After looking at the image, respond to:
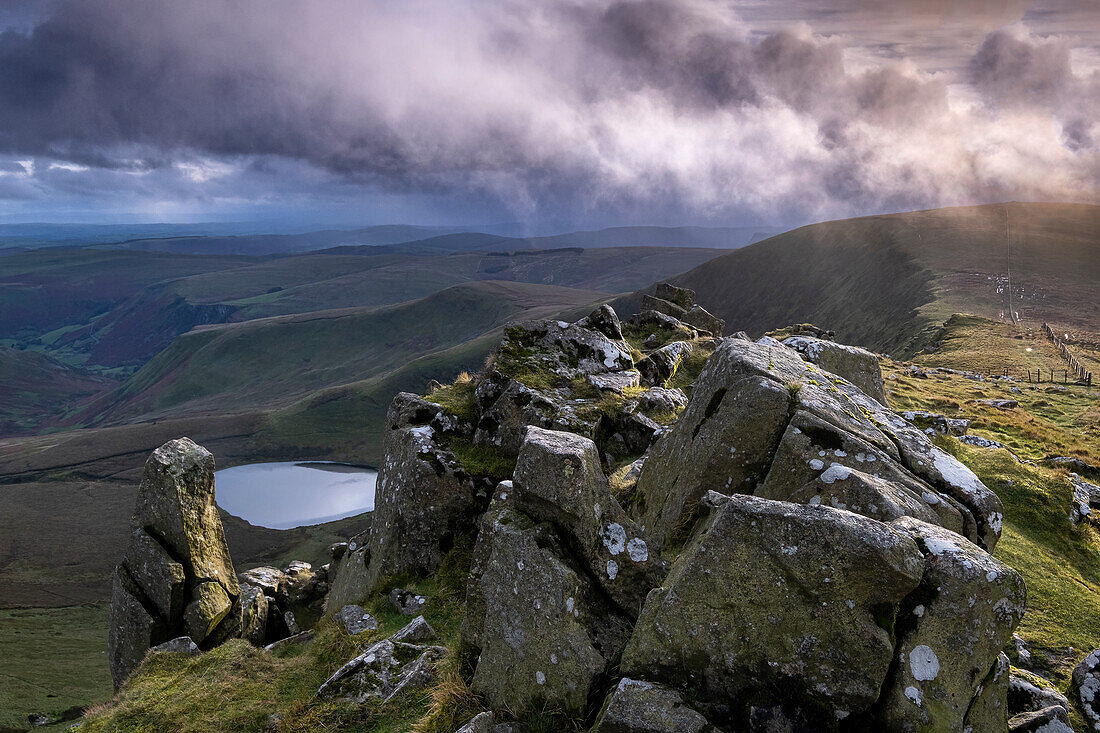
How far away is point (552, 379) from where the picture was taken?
2417 cm

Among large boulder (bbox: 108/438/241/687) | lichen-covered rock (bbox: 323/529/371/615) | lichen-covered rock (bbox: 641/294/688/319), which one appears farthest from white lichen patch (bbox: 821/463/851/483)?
lichen-covered rock (bbox: 641/294/688/319)

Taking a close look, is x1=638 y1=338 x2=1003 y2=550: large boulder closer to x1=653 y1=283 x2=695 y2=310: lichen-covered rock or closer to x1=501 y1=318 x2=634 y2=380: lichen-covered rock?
x1=501 y1=318 x2=634 y2=380: lichen-covered rock

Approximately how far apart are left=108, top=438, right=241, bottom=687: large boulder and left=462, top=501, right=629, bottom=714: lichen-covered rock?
60.5ft

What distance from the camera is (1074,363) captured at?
224ft

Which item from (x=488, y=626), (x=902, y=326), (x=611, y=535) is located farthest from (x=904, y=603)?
(x=902, y=326)

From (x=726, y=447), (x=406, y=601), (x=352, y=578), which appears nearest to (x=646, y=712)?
(x=726, y=447)

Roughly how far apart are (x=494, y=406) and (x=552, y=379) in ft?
10.6

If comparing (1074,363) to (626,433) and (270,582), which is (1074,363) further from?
(270,582)

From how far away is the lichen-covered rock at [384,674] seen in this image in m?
A: 12.4

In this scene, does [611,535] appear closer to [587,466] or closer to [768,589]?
[587,466]

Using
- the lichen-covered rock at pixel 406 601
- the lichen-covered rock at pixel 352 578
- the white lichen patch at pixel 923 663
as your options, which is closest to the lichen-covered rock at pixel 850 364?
the white lichen patch at pixel 923 663

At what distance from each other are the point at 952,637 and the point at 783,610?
6.93 feet

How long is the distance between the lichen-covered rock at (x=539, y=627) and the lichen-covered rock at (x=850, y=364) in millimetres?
10941

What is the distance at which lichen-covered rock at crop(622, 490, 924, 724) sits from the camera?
7.72m
